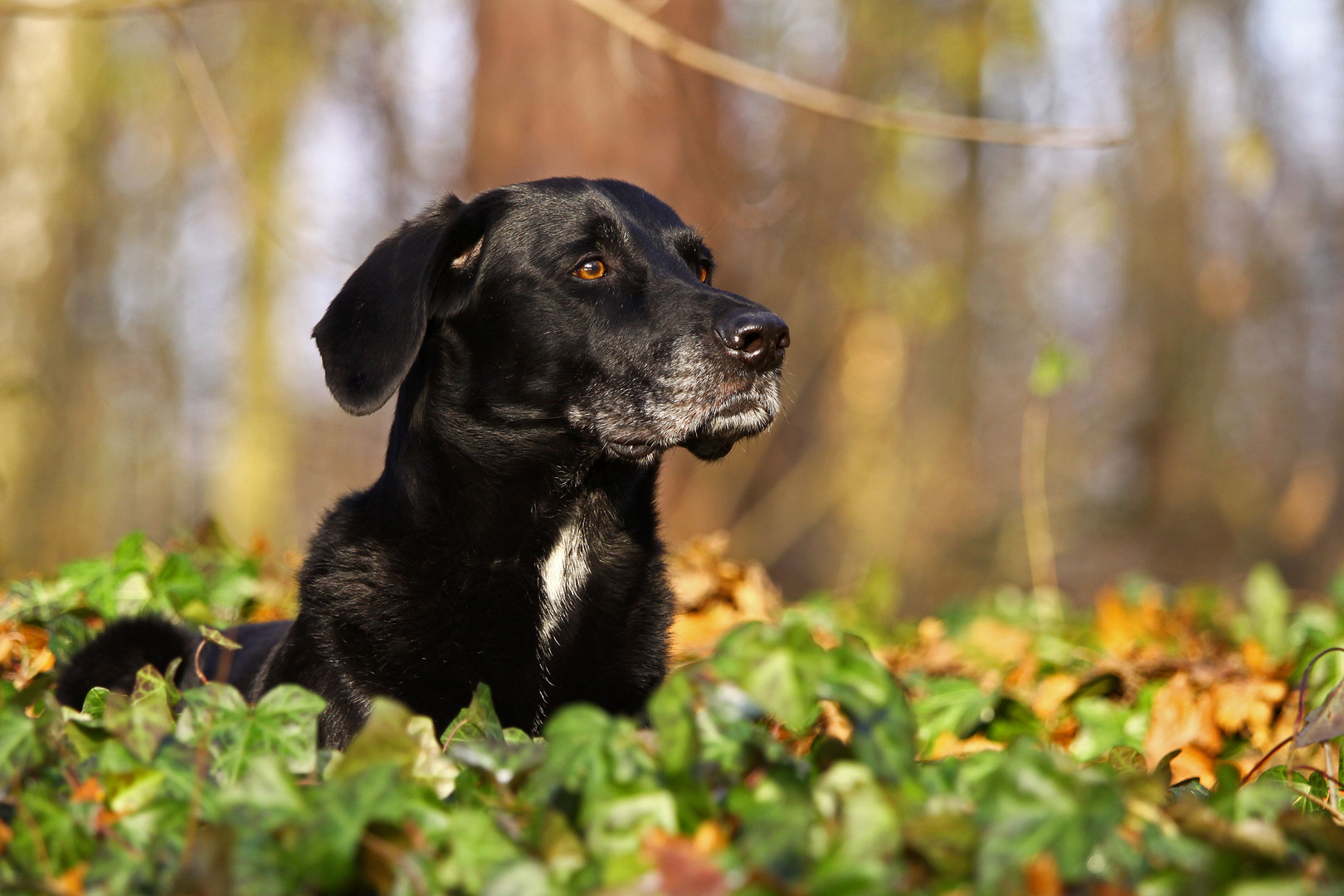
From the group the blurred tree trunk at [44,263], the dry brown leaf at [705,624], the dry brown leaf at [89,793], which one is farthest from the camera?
the blurred tree trunk at [44,263]

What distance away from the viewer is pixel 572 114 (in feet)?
22.7

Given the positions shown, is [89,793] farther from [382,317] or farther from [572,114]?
[572,114]

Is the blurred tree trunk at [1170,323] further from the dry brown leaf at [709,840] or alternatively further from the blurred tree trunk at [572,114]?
the dry brown leaf at [709,840]

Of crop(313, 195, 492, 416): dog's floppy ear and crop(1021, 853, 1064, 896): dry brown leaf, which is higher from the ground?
crop(313, 195, 492, 416): dog's floppy ear

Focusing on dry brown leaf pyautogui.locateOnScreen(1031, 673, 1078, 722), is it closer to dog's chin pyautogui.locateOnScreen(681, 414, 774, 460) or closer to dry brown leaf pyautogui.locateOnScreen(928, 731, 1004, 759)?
dry brown leaf pyautogui.locateOnScreen(928, 731, 1004, 759)

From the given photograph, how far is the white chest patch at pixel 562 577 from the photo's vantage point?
311 centimetres

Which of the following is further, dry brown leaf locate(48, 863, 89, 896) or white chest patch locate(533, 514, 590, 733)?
white chest patch locate(533, 514, 590, 733)

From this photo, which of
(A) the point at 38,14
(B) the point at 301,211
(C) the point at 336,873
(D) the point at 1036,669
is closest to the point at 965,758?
(C) the point at 336,873

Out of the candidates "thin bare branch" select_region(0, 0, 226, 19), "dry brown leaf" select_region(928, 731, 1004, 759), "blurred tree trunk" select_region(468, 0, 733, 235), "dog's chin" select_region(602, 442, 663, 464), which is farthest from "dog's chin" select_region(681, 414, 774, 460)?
"blurred tree trunk" select_region(468, 0, 733, 235)

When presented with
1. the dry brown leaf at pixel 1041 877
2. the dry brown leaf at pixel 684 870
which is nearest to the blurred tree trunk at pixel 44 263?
the dry brown leaf at pixel 684 870

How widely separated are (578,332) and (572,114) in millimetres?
3932

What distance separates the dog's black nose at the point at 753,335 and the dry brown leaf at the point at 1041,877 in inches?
82.0

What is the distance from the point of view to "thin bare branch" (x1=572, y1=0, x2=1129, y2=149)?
163 inches

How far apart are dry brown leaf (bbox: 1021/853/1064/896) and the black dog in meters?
1.75
